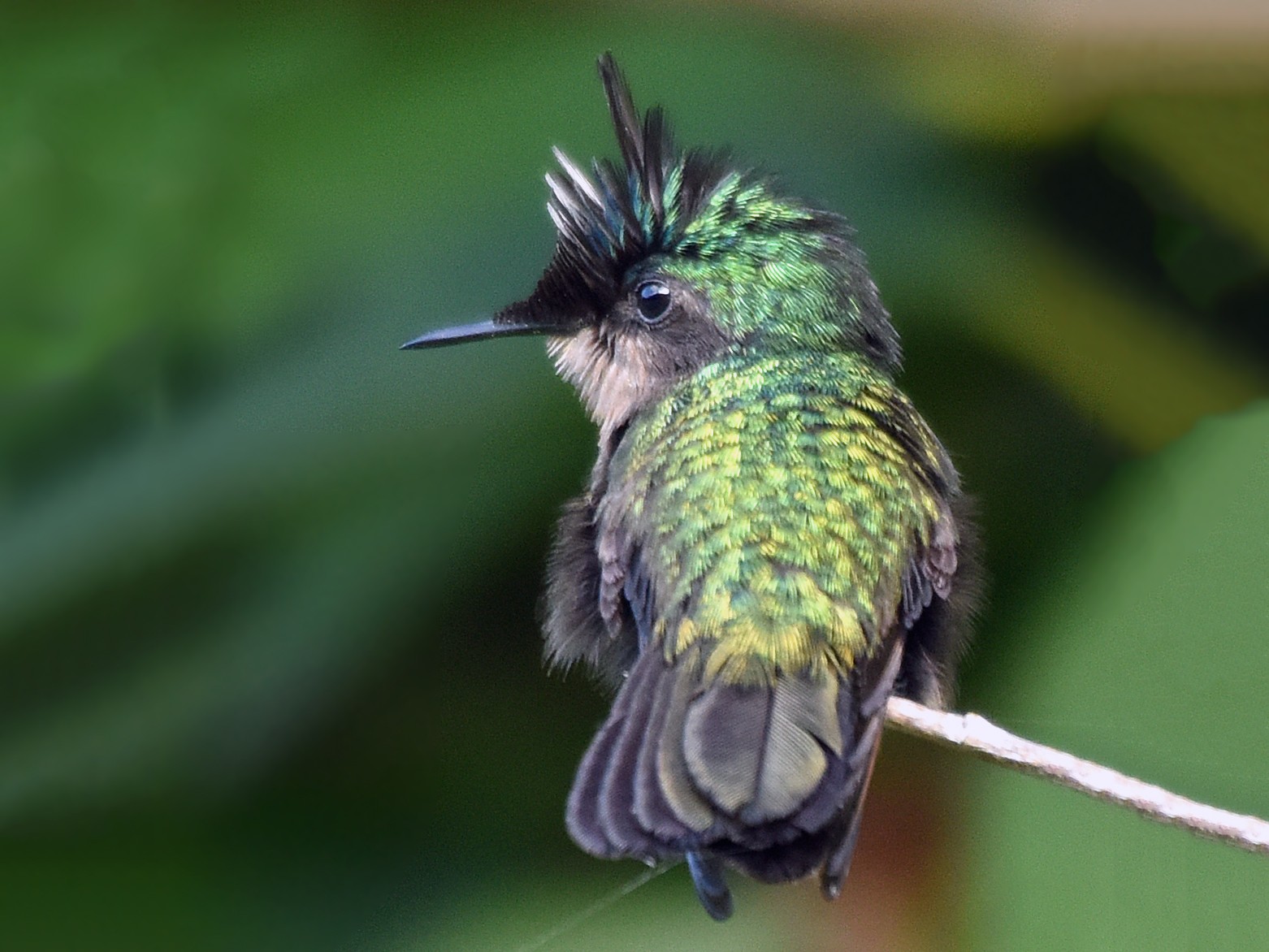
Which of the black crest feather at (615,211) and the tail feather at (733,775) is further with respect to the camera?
the black crest feather at (615,211)

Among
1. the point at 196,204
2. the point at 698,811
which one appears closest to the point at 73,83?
the point at 196,204

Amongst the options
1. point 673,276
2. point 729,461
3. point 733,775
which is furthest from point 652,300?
point 733,775

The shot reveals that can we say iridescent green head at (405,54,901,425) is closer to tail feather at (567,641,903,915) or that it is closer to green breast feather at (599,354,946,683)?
green breast feather at (599,354,946,683)

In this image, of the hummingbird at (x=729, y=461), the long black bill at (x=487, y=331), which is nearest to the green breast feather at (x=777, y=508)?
the hummingbird at (x=729, y=461)

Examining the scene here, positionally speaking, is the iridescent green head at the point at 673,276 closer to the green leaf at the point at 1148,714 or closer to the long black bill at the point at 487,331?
the long black bill at the point at 487,331

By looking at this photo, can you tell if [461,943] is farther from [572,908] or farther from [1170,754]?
[1170,754]

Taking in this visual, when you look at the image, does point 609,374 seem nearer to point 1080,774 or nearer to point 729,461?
point 729,461
